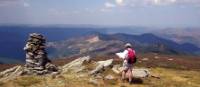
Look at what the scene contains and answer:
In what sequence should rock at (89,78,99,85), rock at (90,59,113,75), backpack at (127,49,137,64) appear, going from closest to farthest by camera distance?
backpack at (127,49,137,64), rock at (89,78,99,85), rock at (90,59,113,75)

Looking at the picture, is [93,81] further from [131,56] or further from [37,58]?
[37,58]

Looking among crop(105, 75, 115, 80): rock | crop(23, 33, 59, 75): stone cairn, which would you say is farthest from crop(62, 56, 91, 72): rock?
crop(105, 75, 115, 80): rock

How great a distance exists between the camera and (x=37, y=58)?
52.6 metres

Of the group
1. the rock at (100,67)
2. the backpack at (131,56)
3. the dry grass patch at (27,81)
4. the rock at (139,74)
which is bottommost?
the dry grass patch at (27,81)

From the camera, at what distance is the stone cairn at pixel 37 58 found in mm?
51219

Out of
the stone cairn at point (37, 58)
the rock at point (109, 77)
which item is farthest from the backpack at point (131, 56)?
the stone cairn at point (37, 58)

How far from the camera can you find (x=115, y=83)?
4453 cm

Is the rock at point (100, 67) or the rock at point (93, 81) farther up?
the rock at point (100, 67)

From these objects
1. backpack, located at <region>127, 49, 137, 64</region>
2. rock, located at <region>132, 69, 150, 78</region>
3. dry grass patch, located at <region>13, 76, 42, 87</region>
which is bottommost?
dry grass patch, located at <region>13, 76, 42, 87</region>

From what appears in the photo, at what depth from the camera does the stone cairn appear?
5122cm

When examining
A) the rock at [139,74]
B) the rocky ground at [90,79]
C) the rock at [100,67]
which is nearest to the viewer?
the rocky ground at [90,79]

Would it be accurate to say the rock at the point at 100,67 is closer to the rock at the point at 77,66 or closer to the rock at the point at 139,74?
the rock at the point at 77,66

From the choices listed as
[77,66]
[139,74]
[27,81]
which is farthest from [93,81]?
[77,66]

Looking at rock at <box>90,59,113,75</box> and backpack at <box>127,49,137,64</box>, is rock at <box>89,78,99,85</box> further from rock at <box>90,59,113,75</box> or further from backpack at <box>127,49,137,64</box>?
backpack at <box>127,49,137,64</box>
